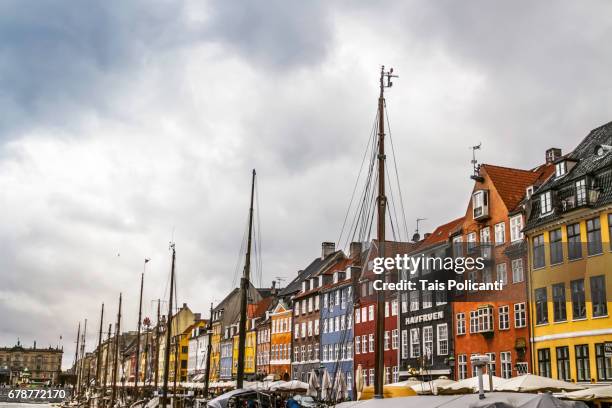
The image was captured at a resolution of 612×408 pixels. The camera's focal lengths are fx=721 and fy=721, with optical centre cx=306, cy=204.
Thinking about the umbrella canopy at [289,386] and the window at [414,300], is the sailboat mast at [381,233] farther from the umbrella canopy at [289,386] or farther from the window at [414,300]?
the window at [414,300]

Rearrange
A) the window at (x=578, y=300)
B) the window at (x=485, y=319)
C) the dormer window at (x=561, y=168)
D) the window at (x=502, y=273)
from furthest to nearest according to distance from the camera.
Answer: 1. the window at (x=485, y=319)
2. the window at (x=502, y=273)
3. the dormer window at (x=561, y=168)
4. the window at (x=578, y=300)

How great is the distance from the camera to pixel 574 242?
41344mm

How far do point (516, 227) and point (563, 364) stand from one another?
9672 mm

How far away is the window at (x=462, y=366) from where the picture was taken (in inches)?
1991

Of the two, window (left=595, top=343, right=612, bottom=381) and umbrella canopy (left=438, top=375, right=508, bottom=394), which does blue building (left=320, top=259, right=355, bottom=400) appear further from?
umbrella canopy (left=438, top=375, right=508, bottom=394)

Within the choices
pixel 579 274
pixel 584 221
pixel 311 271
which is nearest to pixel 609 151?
pixel 584 221

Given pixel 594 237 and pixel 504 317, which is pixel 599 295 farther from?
pixel 504 317

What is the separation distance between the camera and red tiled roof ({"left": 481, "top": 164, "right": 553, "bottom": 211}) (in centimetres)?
4881

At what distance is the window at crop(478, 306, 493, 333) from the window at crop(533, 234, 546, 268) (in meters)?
5.37

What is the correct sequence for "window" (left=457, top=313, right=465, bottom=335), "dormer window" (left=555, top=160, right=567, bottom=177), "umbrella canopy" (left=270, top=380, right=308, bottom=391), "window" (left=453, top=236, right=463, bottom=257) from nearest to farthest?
1. "umbrella canopy" (left=270, top=380, right=308, bottom=391)
2. "dormer window" (left=555, top=160, right=567, bottom=177)
3. "window" (left=457, top=313, right=465, bottom=335)
4. "window" (left=453, top=236, right=463, bottom=257)

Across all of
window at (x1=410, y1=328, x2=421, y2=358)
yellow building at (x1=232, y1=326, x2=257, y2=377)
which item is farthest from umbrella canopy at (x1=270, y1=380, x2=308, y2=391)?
yellow building at (x1=232, y1=326, x2=257, y2=377)

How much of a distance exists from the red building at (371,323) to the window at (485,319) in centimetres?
1222

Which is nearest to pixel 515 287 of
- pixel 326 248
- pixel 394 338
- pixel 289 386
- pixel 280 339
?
pixel 289 386

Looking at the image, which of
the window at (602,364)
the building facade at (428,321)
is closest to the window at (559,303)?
the window at (602,364)
